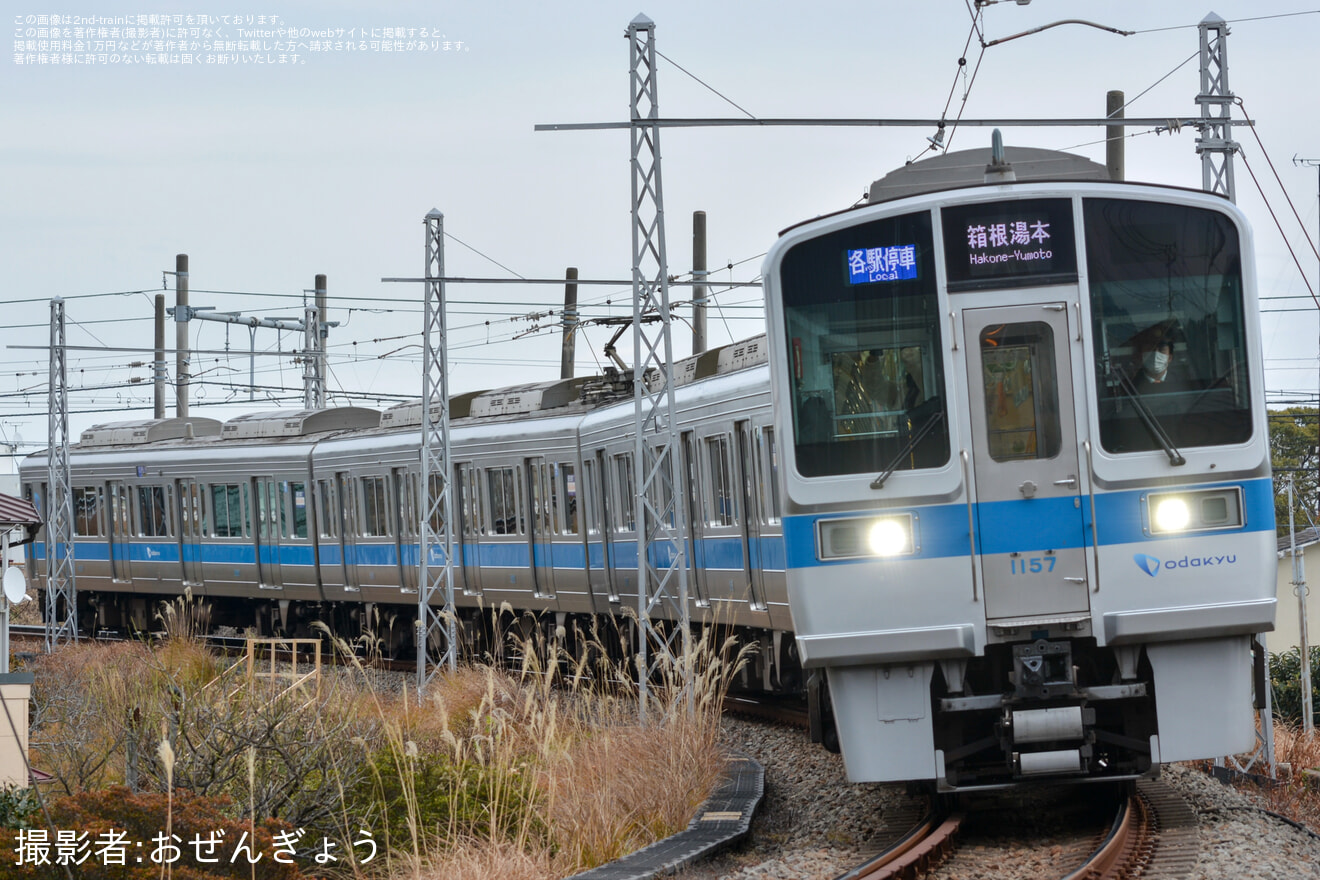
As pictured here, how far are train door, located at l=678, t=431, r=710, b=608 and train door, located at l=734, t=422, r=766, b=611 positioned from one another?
1.16 m

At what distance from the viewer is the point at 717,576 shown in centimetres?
1504

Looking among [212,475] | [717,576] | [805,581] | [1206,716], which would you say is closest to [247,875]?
[805,581]

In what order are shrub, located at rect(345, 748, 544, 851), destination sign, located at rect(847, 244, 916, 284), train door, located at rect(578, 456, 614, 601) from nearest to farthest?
destination sign, located at rect(847, 244, 916, 284)
shrub, located at rect(345, 748, 544, 851)
train door, located at rect(578, 456, 614, 601)

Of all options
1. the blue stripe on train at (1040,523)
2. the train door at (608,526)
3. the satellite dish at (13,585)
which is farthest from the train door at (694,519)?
the blue stripe on train at (1040,523)

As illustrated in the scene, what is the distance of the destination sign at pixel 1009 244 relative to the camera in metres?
8.15

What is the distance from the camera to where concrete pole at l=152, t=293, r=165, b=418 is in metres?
36.1

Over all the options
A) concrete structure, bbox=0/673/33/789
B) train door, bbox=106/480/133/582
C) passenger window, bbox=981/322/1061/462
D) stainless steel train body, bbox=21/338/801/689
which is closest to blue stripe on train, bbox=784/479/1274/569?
passenger window, bbox=981/322/1061/462

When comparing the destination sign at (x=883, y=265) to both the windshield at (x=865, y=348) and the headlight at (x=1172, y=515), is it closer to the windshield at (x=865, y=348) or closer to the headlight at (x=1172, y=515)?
the windshield at (x=865, y=348)

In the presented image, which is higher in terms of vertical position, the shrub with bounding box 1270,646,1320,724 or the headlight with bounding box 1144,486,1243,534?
the headlight with bounding box 1144,486,1243,534

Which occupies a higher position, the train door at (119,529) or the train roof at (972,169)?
the train roof at (972,169)

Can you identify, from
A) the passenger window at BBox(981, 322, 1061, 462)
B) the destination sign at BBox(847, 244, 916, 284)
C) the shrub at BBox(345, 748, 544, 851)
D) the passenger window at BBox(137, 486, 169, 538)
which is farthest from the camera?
the passenger window at BBox(137, 486, 169, 538)

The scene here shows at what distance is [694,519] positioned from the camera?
15.5m

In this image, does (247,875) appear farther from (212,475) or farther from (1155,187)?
(212,475)

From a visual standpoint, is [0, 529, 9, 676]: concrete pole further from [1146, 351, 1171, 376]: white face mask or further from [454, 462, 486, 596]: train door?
[1146, 351, 1171, 376]: white face mask
